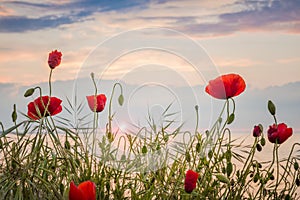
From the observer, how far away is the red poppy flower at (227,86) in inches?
65.8

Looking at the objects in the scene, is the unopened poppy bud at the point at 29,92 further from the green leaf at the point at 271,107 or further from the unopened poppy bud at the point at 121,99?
the green leaf at the point at 271,107

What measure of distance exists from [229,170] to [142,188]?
1.01ft

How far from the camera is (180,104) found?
191 centimetres

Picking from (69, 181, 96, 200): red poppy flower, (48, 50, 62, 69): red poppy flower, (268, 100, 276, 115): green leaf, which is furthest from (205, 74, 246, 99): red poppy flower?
(69, 181, 96, 200): red poppy flower

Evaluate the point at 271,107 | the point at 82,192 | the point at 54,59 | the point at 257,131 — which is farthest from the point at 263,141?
the point at 82,192

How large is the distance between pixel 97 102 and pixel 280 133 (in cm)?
56

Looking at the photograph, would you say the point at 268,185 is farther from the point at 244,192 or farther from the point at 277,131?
the point at 277,131

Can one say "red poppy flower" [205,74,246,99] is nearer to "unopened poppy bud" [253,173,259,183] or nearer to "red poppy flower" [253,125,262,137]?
"red poppy flower" [253,125,262,137]

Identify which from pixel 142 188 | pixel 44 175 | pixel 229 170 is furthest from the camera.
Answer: pixel 142 188

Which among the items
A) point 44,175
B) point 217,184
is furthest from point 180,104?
point 44,175

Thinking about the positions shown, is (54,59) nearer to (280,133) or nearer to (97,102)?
(97,102)

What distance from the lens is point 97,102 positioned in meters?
1.75

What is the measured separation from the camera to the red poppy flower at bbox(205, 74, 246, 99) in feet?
5.49

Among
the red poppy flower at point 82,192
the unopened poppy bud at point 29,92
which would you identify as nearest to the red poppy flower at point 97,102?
the unopened poppy bud at point 29,92
